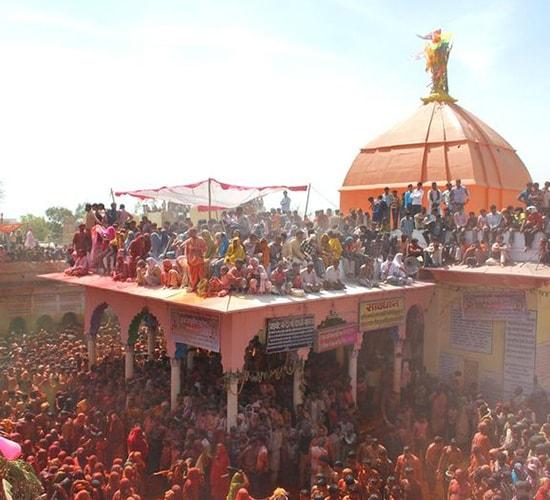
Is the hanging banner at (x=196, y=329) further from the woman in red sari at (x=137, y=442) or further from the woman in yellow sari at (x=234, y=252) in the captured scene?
the woman in red sari at (x=137, y=442)

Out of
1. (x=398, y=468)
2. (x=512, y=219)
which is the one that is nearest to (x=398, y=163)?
(x=512, y=219)

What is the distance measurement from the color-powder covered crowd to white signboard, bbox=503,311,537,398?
0.69 meters

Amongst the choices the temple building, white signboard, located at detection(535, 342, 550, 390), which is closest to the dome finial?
the temple building

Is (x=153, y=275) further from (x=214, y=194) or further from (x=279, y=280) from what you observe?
(x=214, y=194)

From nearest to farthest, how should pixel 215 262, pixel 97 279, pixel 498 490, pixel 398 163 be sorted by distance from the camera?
pixel 498 490
pixel 215 262
pixel 97 279
pixel 398 163

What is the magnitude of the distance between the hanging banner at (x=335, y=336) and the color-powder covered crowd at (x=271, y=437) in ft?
3.50

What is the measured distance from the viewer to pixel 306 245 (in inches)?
492

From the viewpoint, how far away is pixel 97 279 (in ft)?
46.0

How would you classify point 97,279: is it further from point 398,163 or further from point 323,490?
point 398,163

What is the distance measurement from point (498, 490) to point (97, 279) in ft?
32.6

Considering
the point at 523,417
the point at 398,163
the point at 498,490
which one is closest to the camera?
the point at 498,490

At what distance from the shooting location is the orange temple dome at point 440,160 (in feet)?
61.7

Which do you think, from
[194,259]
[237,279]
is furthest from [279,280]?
[194,259]

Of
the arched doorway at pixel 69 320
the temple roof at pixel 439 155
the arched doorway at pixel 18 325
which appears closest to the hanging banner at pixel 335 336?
the temple roof at pixel 439 155
